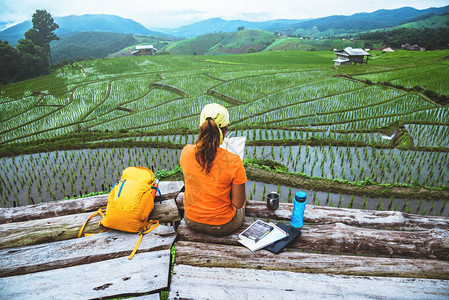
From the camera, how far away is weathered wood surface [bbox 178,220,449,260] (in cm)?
236

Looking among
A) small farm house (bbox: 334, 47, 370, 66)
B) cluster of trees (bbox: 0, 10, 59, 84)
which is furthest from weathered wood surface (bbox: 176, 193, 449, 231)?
cluster of trees (bbox: 0, 10, 59, 84)

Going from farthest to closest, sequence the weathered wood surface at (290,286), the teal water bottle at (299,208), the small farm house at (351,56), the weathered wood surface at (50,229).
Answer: the small farm house at (351,56) → the weathered wood surface at (50,229) → the teal water bottle at (299,208) → the weathered wood surface at (290,286)

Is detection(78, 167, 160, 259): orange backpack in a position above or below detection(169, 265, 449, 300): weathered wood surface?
above

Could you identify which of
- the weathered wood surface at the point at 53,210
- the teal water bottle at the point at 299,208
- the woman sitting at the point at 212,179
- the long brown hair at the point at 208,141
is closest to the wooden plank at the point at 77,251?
the woman sitting at the point at 212,179

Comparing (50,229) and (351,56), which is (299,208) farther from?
(351,56)

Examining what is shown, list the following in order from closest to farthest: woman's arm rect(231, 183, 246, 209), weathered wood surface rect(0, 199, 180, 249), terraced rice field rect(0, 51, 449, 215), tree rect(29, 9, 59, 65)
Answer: woman's arm rect(231, 183, 246, 209) < weathered wood surface rect(0, 199, 180, 249) < terraced rice field rect(0, 51, 449, 215) < tree rect(29, 9, 59, 65)

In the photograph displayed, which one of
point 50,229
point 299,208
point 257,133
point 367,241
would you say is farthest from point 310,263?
point 257,133

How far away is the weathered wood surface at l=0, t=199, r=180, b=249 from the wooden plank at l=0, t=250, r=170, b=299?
0.55 meters

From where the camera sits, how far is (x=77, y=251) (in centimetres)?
237

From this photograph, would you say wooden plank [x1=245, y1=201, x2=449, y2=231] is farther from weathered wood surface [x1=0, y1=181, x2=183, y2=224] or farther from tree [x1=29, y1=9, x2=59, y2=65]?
tree [x1=29, y1=9, x2=59, y2=65]

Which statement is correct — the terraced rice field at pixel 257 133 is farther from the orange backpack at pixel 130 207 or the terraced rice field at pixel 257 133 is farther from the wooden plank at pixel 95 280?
the wooden plank at pixel 95 280

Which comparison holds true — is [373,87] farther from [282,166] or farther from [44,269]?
[44,269]

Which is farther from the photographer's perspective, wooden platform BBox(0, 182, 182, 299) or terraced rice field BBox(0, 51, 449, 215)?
terraced rice field BBox(0, 51, 449, 215)

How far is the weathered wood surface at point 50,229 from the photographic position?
102 inches
